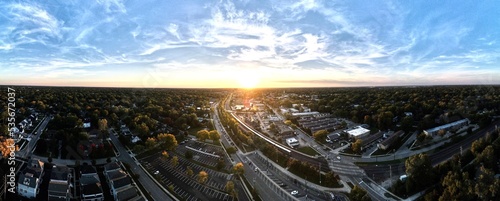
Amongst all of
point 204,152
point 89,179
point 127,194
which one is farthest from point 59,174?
point 204,152

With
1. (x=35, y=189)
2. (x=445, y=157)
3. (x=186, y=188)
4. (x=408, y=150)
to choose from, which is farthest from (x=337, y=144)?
(x=35, y=189)

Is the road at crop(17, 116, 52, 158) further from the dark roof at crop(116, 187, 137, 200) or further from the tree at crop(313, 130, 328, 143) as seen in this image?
the tree at crop(313, 130, 328, 143)

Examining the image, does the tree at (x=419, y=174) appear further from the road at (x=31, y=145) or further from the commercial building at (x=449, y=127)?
the road at (x=31, y=145)

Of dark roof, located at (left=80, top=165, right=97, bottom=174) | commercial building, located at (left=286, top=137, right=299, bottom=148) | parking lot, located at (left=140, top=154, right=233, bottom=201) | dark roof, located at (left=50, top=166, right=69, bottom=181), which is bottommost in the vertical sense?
parking lot, located at (left=140, top=154, right=233, bottom=201)

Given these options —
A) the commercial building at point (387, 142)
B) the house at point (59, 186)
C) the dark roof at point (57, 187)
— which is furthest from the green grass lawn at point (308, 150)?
the dark roof at point (57, 187)

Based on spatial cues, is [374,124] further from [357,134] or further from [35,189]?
[35,189]

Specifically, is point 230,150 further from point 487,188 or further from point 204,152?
point 487,188

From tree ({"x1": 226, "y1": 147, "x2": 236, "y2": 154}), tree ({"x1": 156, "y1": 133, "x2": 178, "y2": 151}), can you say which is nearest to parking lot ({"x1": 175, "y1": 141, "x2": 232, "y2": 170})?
tree ({"x1": 226, "y1": 147, "x2": 236, "y2": 154})
